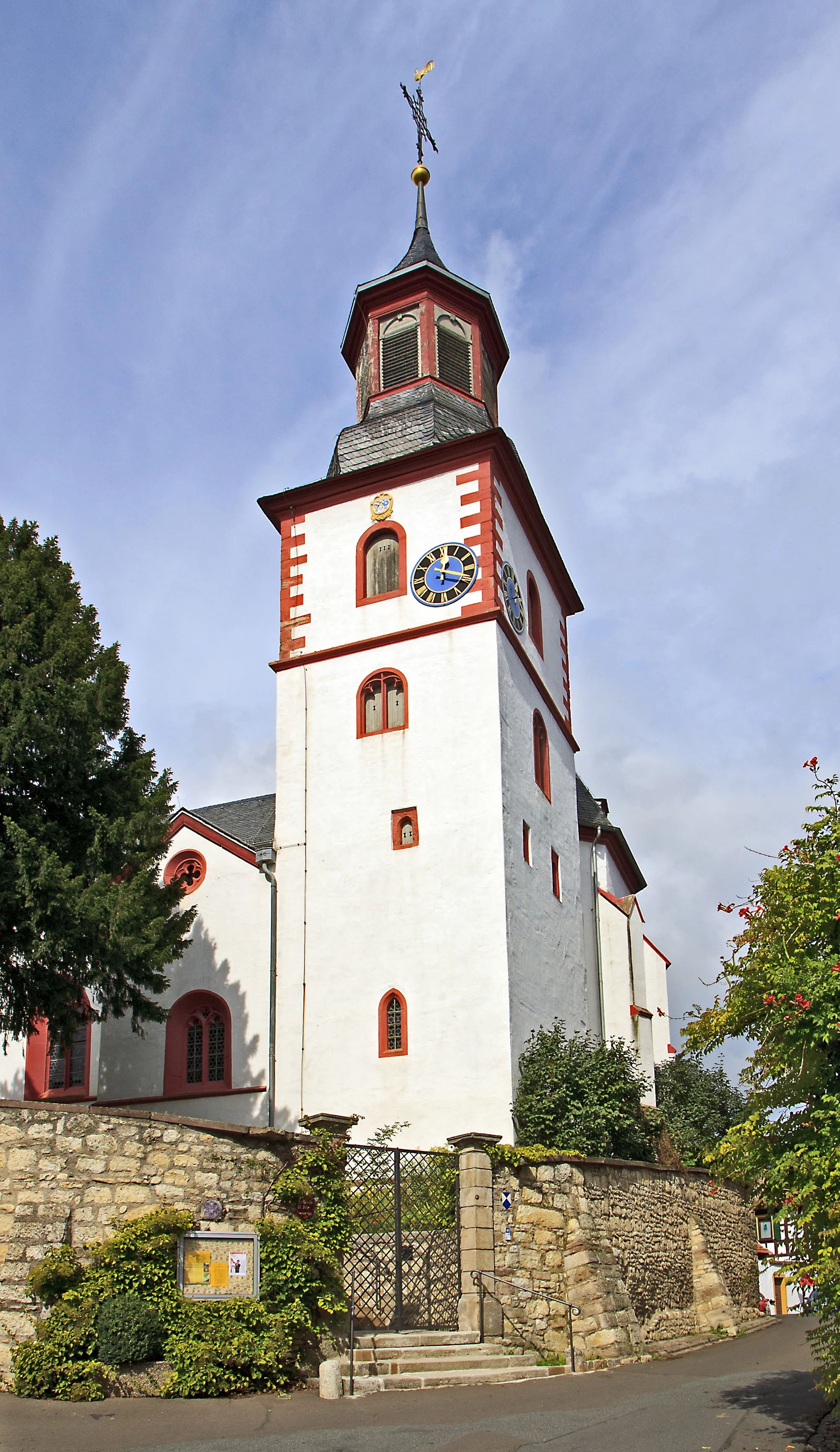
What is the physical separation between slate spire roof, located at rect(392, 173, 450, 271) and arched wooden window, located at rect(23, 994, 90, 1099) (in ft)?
50.8

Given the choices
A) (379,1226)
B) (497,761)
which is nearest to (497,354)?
(497,761)

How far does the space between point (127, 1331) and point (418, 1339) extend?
3.39 metres

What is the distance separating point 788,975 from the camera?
8375 mm

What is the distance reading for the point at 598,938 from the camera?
22688 millimetres

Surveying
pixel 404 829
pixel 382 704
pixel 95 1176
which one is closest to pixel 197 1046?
pixel 404 829

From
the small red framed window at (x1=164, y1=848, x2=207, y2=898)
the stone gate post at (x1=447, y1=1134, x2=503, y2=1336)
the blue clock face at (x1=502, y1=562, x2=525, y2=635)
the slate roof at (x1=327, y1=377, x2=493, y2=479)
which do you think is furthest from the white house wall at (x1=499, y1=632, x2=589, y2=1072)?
the small red framed window at (x1=164, y1=848, x2=207, y2=898)

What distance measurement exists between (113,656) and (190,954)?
245 inches

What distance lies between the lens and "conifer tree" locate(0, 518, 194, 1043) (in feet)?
45.1

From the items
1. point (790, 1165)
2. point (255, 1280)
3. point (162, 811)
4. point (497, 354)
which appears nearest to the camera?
point (790, 1165)

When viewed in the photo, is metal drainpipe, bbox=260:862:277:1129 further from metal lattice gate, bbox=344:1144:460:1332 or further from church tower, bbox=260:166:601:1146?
metal lattice gate, bbox=344:1144:460:1332

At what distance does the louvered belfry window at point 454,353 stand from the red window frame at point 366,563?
3958mm

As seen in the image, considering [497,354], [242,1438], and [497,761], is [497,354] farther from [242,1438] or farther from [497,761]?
[242,1438]

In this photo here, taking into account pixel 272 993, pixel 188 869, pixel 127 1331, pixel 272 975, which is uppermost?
pixel 188 869

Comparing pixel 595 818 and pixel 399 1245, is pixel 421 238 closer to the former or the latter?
pixel 595 818
